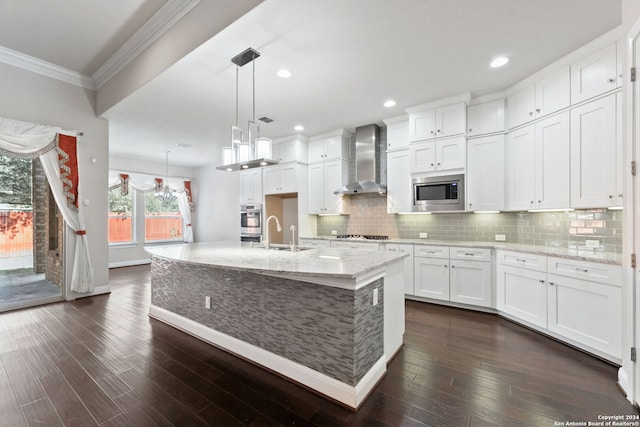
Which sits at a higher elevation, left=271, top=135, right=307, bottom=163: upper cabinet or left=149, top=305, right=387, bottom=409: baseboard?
left=271, top=135, right=307, bottom=163: upper cabinet

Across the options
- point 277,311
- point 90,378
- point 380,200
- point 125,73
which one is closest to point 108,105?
point 125,73

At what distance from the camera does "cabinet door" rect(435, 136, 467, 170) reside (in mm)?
3689

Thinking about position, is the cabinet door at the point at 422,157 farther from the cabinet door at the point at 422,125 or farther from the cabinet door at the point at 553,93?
the cabinet door at the point at 553,93

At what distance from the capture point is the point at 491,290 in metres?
3.34

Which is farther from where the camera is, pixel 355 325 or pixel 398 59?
pixel 398 59

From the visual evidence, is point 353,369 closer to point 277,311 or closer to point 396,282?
point 277,311

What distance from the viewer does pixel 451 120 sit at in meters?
3.74

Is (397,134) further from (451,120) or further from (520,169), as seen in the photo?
(520,169)

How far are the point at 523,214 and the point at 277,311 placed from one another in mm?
3424

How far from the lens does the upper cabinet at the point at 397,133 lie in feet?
13.9

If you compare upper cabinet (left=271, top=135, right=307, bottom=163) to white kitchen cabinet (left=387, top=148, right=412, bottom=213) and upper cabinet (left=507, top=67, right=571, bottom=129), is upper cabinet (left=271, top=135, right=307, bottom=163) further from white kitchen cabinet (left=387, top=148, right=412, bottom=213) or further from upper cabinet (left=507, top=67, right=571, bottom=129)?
upper cabinet (left=507, top=67, right=571, bottom=129)

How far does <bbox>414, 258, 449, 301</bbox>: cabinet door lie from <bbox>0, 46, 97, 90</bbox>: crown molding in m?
5.64

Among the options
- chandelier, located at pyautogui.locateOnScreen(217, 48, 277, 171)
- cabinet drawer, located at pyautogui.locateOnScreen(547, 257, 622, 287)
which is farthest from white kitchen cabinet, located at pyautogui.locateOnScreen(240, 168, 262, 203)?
cabinet drawer, located at pyautogui.locateOnScreen(547, 257, 622, 287)

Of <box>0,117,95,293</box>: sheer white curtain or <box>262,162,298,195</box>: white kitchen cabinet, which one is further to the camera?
<box>262,162,298,195</box>: white kitchen cabinet
